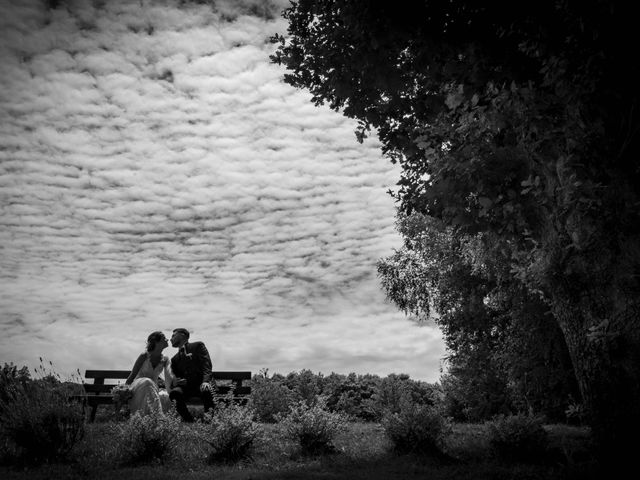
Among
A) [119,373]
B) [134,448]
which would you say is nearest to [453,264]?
[119,373]

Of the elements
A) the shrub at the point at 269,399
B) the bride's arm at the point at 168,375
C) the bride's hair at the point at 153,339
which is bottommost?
the shrub at the point at 269,399

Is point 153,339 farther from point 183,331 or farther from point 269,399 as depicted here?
point 269,399

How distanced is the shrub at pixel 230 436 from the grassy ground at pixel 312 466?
233 millimetres

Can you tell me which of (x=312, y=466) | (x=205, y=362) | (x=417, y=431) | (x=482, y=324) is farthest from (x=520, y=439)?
(x=482, y=324)

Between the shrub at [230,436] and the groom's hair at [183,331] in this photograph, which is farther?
the groom's hair at [183,331]

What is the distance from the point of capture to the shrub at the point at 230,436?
292 inches

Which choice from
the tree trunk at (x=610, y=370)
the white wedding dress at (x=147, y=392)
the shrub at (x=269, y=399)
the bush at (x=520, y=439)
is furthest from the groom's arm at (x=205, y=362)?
the tree trunk at (x=610, y=370)

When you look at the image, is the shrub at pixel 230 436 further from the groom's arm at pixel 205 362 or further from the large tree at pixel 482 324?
the large tree at pixel 482 324

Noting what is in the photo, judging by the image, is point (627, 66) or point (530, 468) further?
point (530, 468)

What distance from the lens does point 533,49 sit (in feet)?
17.7

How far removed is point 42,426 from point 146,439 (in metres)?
1.58

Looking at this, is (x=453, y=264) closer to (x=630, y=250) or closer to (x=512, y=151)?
(x=512, y=151)

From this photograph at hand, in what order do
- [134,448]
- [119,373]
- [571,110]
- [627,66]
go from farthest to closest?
[119,373] < [134,448] < [571,110] < [627,66]

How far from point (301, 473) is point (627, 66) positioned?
6.52 m
